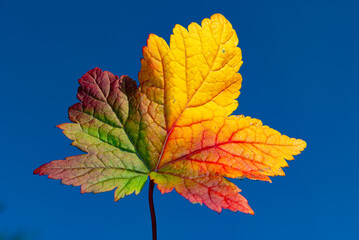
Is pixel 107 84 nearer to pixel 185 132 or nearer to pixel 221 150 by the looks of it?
pixel 185 132

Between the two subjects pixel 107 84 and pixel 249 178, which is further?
pixel 107 84

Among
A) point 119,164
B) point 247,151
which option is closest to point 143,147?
point 119,164

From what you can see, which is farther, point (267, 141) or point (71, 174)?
point (267, 141)

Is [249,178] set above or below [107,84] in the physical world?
below

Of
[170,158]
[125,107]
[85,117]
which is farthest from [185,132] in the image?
[85,117]

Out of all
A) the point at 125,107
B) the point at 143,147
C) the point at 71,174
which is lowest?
the point at 71,174

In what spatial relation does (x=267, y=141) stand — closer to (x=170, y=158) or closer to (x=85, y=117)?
(x=170, y=158)
